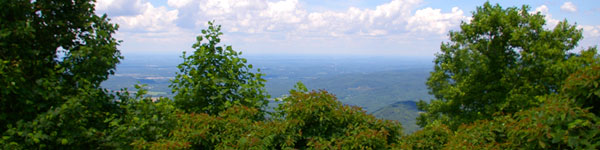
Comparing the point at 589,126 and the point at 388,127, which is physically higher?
the point at 589,126

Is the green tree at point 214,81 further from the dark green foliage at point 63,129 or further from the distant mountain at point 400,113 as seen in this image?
the distant mountain at point 400,113

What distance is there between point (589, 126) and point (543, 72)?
16.6 metres

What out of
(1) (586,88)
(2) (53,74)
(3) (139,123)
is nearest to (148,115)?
(3) (139,123)

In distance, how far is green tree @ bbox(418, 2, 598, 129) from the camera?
17.7 meters

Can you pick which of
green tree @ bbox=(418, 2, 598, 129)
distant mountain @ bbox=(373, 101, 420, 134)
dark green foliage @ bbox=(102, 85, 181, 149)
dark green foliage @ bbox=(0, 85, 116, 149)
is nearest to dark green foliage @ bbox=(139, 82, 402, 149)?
dark green foliage @ bbox=(102, 85, 181, 149)

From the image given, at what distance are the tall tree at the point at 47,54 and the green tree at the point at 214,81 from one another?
7.32 ft

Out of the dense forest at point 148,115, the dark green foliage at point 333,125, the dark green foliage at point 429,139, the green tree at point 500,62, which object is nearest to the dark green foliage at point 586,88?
the dense forest at point 148,115

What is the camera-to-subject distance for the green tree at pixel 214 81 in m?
7.93

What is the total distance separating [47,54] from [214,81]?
3.15 m

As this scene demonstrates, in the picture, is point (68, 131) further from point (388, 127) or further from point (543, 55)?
point (543, 55)

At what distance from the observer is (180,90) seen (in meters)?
8.17

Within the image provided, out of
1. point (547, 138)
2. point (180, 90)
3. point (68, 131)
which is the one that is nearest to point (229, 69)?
point (180, 90)

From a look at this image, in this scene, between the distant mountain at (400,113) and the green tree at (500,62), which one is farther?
the distant mountain at (400,113)

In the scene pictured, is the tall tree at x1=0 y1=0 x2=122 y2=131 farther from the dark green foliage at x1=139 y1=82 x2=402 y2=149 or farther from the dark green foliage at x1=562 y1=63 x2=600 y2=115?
the dark green foliage at x1=562 y1=63 x2=600 y2=115
